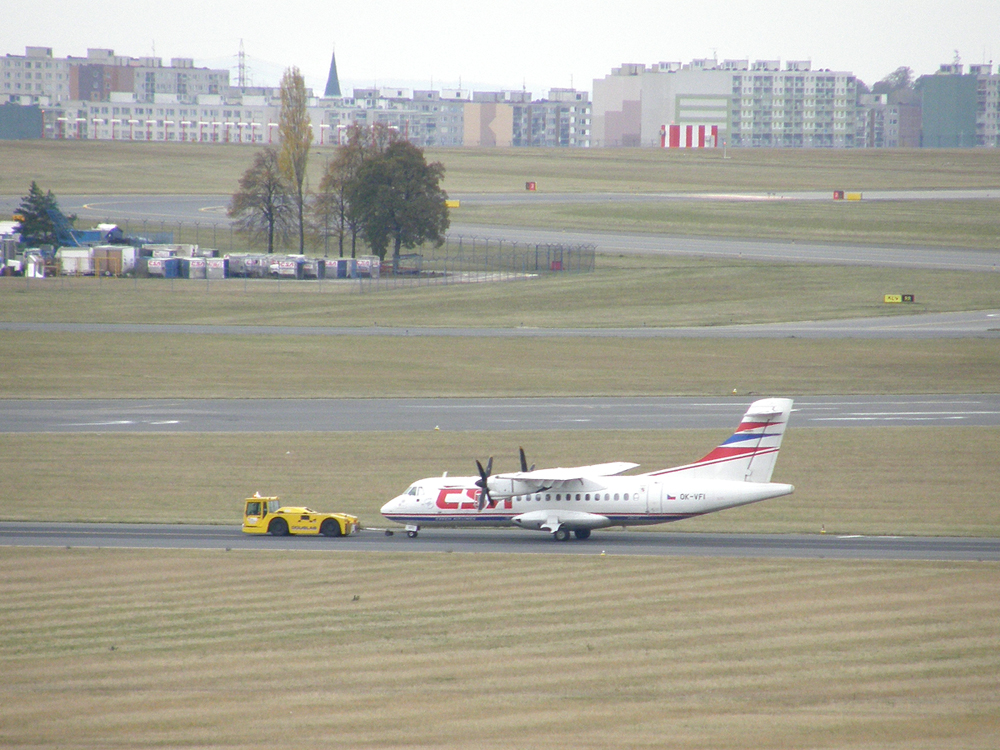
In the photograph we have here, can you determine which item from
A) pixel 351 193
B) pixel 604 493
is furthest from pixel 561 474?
pixel 351 193

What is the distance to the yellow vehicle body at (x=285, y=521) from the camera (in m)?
42.9

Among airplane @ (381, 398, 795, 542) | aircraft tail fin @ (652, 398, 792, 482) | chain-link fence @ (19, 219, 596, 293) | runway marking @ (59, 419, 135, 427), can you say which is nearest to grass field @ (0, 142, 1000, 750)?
runway marking @ (59, 419, 135, 427)

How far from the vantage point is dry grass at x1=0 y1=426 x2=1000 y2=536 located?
45.3 meters

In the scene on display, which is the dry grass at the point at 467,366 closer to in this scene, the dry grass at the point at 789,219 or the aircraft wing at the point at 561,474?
the aircraft wing at the point at 561,474

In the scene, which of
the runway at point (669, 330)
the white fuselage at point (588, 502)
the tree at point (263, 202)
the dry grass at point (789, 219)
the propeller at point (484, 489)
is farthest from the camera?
the dry grass at point (789, 219)

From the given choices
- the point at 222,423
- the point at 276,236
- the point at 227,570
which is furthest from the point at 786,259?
the point at 227,570

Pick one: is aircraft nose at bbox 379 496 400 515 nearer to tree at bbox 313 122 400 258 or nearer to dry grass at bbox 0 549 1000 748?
dry grass at bbox 0 549 1000 748

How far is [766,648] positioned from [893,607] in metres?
5.44

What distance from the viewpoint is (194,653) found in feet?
96.9

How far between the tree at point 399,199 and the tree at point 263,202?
1676cm

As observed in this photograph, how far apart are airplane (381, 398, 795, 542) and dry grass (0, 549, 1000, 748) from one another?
10.2 feet

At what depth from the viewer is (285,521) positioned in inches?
1705

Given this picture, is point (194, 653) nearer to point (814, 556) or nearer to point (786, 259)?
point (814, 556)

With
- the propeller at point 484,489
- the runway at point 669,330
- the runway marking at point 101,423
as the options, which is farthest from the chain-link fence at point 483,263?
the propeller at point 484,489
